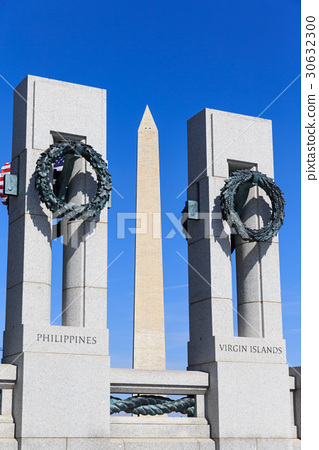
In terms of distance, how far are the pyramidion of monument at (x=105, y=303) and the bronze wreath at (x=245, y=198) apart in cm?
3

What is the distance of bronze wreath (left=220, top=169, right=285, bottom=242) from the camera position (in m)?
21.5

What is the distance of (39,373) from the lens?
18312 mm

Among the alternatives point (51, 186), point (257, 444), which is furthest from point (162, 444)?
point (51, 186)

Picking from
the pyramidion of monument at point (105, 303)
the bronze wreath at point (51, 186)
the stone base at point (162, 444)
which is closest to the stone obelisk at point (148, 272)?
the pyramidion of monument at point (105, 303)

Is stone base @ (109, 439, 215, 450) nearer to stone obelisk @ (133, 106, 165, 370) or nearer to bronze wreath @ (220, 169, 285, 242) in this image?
bronze wreath @ (220, 169, 285, 242)

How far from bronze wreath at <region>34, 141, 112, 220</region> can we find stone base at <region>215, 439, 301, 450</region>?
652 cm

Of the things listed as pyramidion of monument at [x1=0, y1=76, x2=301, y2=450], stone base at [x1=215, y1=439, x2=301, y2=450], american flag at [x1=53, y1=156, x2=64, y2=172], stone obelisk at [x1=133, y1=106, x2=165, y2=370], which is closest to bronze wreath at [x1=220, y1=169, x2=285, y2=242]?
pyramidion of monument at [x1=0, y1=76, x2=301, y2=450]

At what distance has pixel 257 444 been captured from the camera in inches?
802

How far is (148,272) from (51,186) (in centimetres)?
2346

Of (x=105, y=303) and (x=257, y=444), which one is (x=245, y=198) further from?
(x=257, y=444)

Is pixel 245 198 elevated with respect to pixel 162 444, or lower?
elevated

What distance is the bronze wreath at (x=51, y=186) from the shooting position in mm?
19516
